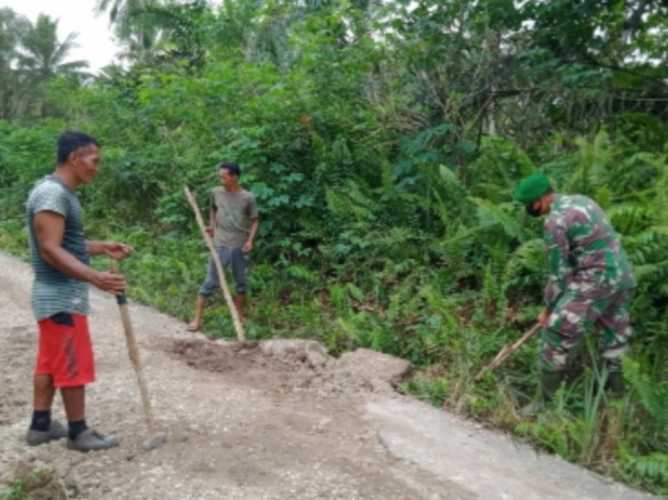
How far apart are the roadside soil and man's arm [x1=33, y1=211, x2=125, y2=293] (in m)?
1.08

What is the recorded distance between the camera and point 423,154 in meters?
8.17

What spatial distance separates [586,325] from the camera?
179 inches

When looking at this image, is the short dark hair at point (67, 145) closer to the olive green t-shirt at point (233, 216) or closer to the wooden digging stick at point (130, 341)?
the wooden digging stick at point (130, 341)

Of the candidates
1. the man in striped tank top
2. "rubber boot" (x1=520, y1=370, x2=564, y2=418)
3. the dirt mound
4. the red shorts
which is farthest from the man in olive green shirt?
"rubber boot" (x1=520, y1=370, x2=564, y2=418)

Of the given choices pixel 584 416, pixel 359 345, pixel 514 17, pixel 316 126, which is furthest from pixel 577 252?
pixel 316 126

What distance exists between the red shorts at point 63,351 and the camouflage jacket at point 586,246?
3154 mm

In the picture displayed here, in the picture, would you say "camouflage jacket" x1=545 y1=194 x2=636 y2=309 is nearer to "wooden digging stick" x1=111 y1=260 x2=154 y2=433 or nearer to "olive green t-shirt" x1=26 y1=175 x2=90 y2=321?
"wooden digging stick" x1=111 y1=260 x2=154 y2=433

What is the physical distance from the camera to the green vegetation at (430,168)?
5.97 meters

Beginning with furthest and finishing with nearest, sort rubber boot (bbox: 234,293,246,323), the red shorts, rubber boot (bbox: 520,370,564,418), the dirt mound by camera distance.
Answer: rubber boot (bbox: 234,293,246,323) → the dirt mound → rubber boot (bbox: 520,370,564,418) → the red shorts

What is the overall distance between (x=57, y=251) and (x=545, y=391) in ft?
11.5

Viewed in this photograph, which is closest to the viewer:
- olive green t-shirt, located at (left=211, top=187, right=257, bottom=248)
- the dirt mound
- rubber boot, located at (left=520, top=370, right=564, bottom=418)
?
rubber boot, located at (left=520, top=370, right=564, bottom=418)

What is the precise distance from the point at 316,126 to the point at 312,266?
1922 mm

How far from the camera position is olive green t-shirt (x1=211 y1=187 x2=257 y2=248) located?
7000 millimetres

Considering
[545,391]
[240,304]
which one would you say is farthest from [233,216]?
[545,391]
